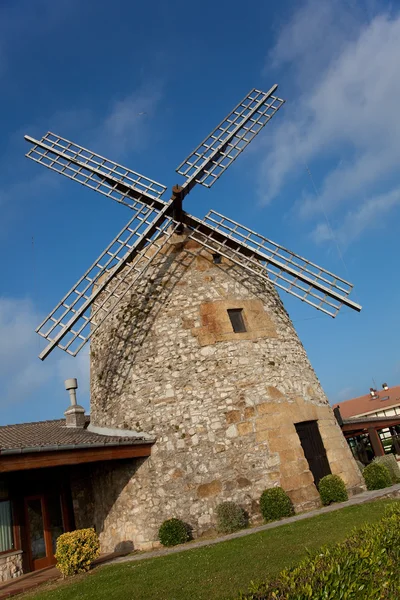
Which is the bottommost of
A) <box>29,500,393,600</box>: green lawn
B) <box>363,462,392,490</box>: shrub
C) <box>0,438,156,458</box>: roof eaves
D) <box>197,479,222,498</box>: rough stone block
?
<box>29,500,393,600</box>: green lawn

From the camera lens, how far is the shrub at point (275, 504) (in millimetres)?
12180

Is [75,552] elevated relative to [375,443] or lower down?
lower down

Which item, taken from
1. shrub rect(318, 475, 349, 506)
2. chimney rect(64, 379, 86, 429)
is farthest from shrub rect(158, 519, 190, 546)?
chimney rect(64, 379, 86, 429)

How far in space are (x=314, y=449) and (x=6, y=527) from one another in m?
8.71

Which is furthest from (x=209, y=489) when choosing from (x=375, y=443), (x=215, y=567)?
(x=375, y=443)

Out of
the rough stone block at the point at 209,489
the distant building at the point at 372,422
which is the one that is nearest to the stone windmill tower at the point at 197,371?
the rough stone block at the point at 209,489

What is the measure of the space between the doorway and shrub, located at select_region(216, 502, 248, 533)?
4690mm

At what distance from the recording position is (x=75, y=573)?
1030 cm

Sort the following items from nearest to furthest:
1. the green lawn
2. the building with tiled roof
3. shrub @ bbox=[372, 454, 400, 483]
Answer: the green lawn
the building with tiled roof
shrub @ bbox=[372, 454, 400, 483]

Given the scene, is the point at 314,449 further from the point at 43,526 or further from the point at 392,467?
the point at 43,526

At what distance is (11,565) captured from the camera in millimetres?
11492

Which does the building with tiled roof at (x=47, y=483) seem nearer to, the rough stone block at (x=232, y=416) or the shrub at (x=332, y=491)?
the rough stone block at (x=232, y=416)

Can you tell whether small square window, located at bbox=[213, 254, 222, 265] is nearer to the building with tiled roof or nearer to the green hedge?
the building with tiled roof

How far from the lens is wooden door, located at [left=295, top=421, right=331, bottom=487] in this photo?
13.9 m
